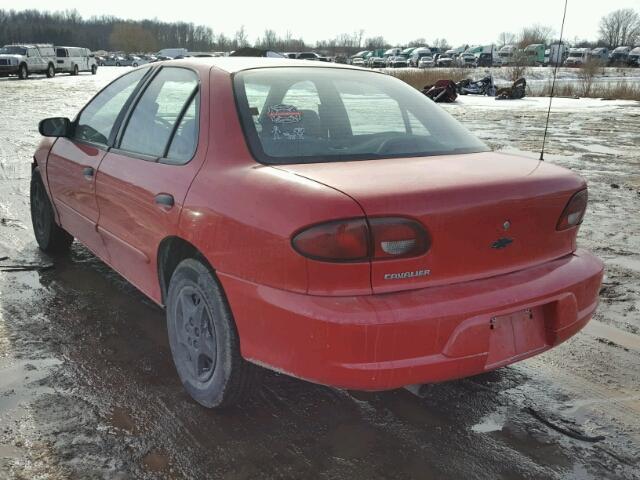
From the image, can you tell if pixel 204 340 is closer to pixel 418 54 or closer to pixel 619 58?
pixel 619 58

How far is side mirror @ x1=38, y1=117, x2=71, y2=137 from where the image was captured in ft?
13.6

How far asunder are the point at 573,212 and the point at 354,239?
3.65ft

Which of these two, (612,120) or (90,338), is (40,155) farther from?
(612,120)

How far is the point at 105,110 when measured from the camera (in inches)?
156

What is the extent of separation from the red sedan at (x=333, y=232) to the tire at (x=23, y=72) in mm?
37968

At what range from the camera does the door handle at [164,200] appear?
111 inches

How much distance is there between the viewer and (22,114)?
16.5 m

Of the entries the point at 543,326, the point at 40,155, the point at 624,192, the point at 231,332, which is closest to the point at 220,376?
the point at 231,332

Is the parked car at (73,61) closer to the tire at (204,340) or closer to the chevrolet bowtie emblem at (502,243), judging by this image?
the tire at (204,340)

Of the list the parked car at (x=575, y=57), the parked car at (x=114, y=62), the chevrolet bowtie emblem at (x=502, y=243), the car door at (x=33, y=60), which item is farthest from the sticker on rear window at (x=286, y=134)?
the parked car at (x=114, y=62)

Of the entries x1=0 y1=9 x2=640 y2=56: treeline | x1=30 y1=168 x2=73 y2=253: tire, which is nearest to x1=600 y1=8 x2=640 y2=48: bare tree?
x1=0 y1=9 x2=640 y2=56: treeline

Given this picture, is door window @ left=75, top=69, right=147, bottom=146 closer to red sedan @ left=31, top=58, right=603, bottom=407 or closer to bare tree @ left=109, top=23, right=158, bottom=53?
red sedan @ left=31, top=58, right=603, bottom=407

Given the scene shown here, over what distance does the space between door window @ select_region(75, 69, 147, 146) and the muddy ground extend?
107 centimetres

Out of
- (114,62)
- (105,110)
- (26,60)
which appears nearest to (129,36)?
(114,62)
